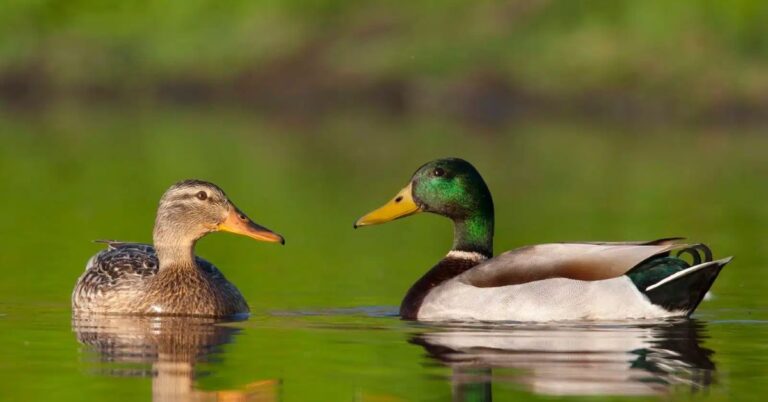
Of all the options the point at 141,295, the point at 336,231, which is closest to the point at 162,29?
the point at 336,231

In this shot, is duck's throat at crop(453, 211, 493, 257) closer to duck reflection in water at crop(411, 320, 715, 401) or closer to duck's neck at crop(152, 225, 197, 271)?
duck reflection in water at crop(411, 320, 715, 401)

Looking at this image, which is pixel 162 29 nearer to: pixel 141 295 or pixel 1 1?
pixel 1 1

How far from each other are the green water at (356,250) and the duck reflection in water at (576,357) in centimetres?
3

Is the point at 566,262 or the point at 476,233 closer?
the point at 566,262

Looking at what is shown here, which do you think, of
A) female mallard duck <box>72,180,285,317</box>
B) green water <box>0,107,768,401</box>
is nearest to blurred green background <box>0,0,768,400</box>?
green water <box>0,107,768,401</box>

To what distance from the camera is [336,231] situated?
762 inches

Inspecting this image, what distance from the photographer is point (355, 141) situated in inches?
1283

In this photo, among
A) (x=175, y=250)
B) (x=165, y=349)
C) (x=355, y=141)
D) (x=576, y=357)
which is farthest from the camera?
(x=355, y=141)

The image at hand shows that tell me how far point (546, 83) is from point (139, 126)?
752cm

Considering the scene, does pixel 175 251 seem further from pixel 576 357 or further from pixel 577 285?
pixel 576 357

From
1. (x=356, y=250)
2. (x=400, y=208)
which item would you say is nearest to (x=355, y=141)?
(x=356, y=250)

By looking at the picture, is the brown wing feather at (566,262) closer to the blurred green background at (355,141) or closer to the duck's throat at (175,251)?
the blurred green background at (355,141)

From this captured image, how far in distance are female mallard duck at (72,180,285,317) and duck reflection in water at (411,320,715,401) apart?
1.69 m

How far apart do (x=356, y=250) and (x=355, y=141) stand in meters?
14.7
